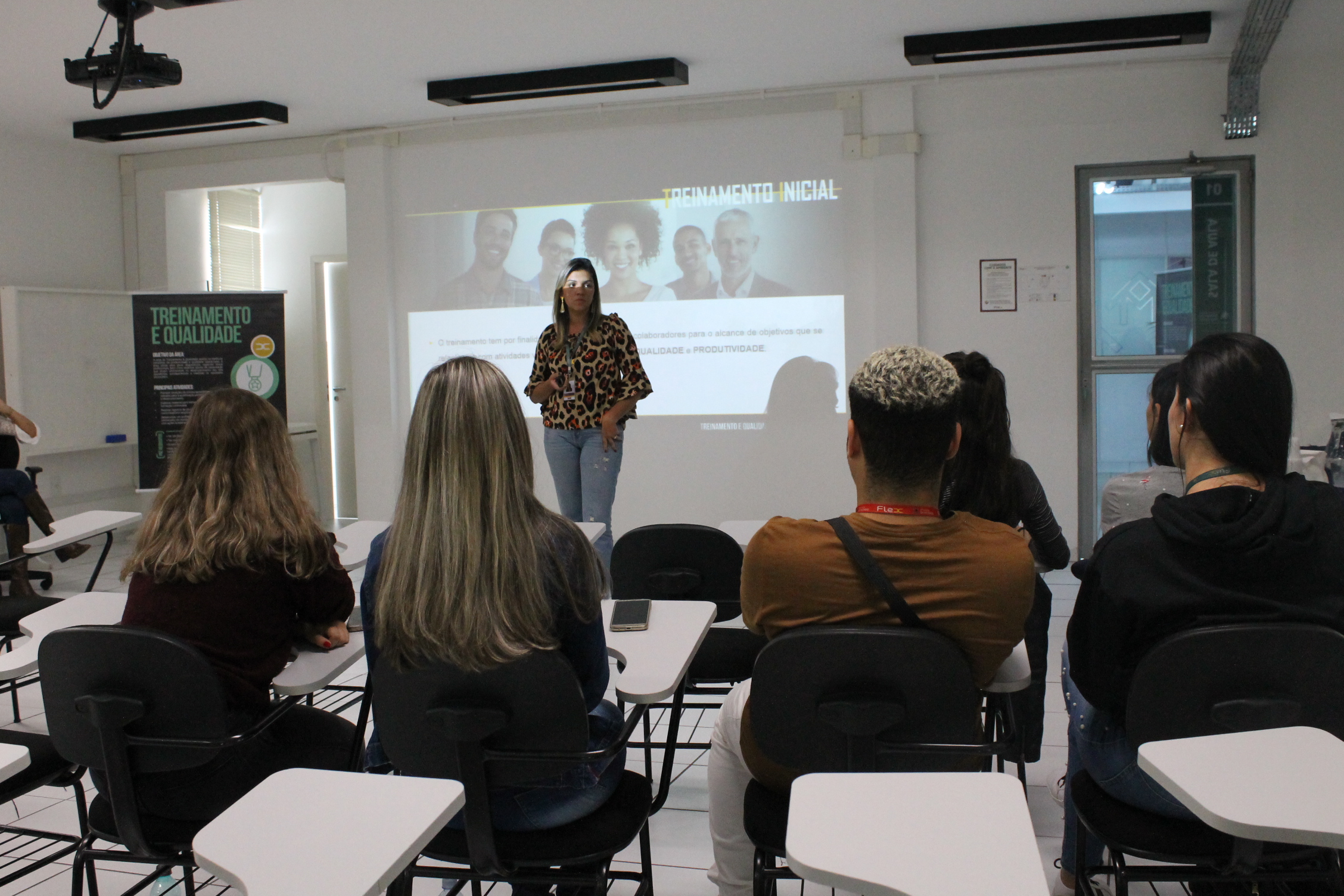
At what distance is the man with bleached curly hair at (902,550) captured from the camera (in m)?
1.44

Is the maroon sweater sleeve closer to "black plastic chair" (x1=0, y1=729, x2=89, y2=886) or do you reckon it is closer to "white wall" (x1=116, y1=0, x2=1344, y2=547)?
"black plastic chair" (x1=0, y1=729, x2=89, y2=886)

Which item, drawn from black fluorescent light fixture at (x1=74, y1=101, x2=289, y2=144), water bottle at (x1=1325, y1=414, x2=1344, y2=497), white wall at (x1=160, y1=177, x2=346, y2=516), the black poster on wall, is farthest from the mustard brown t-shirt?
white wall at (x1=160, y1=177, x2=346, y2=516)

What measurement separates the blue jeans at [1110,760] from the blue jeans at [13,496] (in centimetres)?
492

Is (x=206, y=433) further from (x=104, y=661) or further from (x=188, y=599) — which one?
(x=104, y=661)

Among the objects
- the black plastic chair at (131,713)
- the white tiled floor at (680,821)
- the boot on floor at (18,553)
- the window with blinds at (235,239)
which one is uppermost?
the window with blinds at (235,239)

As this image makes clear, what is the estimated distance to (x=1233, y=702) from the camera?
1400 mm

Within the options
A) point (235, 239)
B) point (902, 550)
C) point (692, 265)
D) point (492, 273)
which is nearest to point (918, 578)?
point (902, 550)

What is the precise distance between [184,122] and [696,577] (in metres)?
5.16

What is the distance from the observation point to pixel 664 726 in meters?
3.20

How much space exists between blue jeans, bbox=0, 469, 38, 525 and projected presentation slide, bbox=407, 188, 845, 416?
204 centimetres

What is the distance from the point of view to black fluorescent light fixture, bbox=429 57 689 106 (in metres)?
5.12

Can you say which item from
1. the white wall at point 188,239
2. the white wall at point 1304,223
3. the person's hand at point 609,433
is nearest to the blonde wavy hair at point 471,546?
the person's hand at point 609,433

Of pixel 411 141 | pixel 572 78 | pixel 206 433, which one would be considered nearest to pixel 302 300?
pixel 411 141

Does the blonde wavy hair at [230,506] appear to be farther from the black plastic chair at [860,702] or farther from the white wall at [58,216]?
the white wall at [58,216]
